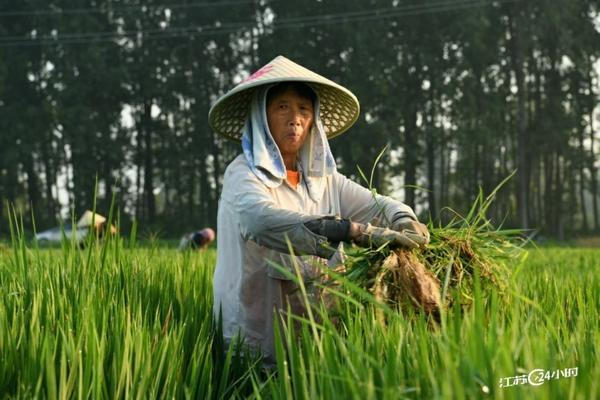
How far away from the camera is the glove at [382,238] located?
1892 millimetres

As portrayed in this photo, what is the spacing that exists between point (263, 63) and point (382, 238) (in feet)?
78.8

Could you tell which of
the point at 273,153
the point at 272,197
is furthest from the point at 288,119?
the point at 272,197

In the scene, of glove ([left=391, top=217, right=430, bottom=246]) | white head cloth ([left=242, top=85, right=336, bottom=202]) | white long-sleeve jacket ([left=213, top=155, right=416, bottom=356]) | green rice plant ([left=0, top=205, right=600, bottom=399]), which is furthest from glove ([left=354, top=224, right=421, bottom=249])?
white head cloth ([left=242, top=85, right=336, bottom=202])

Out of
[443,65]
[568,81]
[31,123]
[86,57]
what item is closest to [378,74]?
[443,65]

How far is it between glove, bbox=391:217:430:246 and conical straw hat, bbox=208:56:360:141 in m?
0.58

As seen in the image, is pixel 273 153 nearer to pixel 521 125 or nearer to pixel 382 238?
pixel 382 238

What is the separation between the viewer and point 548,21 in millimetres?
20891

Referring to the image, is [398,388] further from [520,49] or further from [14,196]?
[14,196]

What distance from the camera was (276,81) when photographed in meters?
2.40

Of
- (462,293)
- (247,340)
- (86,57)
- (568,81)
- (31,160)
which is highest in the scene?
(86,57)

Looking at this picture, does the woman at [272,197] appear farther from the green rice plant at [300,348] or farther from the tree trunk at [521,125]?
the tree trunk at [521,125]

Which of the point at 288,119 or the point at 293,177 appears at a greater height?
the point at 288,119

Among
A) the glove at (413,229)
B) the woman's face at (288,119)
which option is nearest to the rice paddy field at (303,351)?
the glove at (413,229)

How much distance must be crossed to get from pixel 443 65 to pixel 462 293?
22934 mm
